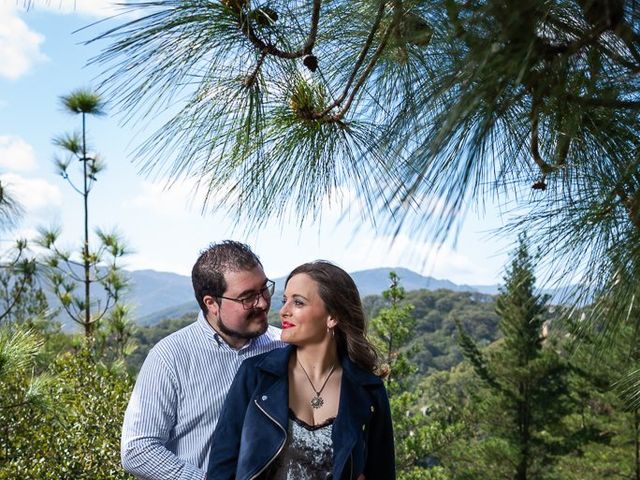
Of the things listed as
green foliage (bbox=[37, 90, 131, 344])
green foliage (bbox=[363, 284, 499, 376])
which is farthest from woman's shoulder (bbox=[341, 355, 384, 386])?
green foliage (bbox=[363, 284, 499, 376])

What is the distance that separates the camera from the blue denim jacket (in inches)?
60.8

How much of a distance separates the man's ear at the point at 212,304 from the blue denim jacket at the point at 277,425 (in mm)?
144

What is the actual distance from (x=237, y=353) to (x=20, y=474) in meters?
2.22

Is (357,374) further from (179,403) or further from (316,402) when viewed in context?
(179,403)

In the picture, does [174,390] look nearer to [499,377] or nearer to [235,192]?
[235,192]

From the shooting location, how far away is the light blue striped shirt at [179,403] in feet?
5.39

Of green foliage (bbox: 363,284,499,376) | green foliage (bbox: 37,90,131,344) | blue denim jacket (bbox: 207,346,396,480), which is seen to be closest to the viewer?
blue denim jacket (bbox: 207,346,396,480)

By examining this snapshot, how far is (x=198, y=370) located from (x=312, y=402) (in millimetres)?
253

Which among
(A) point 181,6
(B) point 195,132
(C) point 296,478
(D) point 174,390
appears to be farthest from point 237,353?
(A) point 181,6

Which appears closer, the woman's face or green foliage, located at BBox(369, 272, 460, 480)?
the woman's face

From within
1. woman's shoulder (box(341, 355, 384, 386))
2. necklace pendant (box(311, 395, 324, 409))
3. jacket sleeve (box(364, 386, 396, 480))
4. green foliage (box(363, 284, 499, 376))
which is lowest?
jacket sleeve (box(364, 386, 396, 480))

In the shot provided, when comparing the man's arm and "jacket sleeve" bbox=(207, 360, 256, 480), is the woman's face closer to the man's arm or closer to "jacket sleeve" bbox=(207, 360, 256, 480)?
"jacket sleeve" bbox=(207, 360, 256, 480)

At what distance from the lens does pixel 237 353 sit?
1.79m

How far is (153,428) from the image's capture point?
167 centimetres
